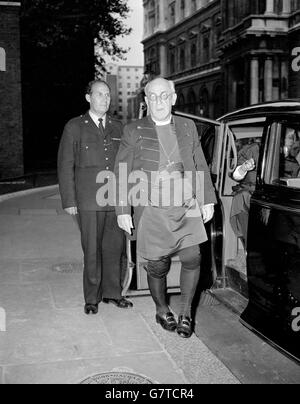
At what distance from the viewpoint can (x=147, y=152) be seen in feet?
14.7

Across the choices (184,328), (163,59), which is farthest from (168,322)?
(163,59)

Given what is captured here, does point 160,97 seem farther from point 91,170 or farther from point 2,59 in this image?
point 2,59

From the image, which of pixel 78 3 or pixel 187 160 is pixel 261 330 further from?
pixel 78 3

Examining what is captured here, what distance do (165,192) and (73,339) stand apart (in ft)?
4.97

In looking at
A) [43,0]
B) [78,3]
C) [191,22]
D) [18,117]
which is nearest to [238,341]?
[18,117]

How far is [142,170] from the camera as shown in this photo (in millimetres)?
4512

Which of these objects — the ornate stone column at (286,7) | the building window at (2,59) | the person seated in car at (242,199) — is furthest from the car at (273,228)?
the ornate stone column at (286,7)

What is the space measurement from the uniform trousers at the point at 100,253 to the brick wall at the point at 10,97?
15.1 meters

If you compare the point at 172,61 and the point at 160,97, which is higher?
the point at 172,61

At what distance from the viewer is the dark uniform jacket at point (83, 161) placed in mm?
5027

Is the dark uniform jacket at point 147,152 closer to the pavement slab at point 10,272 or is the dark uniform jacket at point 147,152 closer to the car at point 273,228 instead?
the car at point 273,228

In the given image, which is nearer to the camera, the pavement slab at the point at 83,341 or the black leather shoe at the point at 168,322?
the pavement slab at the point at 83,341

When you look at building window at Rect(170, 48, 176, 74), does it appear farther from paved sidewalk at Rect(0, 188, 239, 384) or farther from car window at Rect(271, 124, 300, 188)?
car window at Rect(271, 124, 300, 188)

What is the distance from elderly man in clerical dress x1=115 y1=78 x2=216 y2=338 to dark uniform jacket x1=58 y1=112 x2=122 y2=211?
52 centimetres
